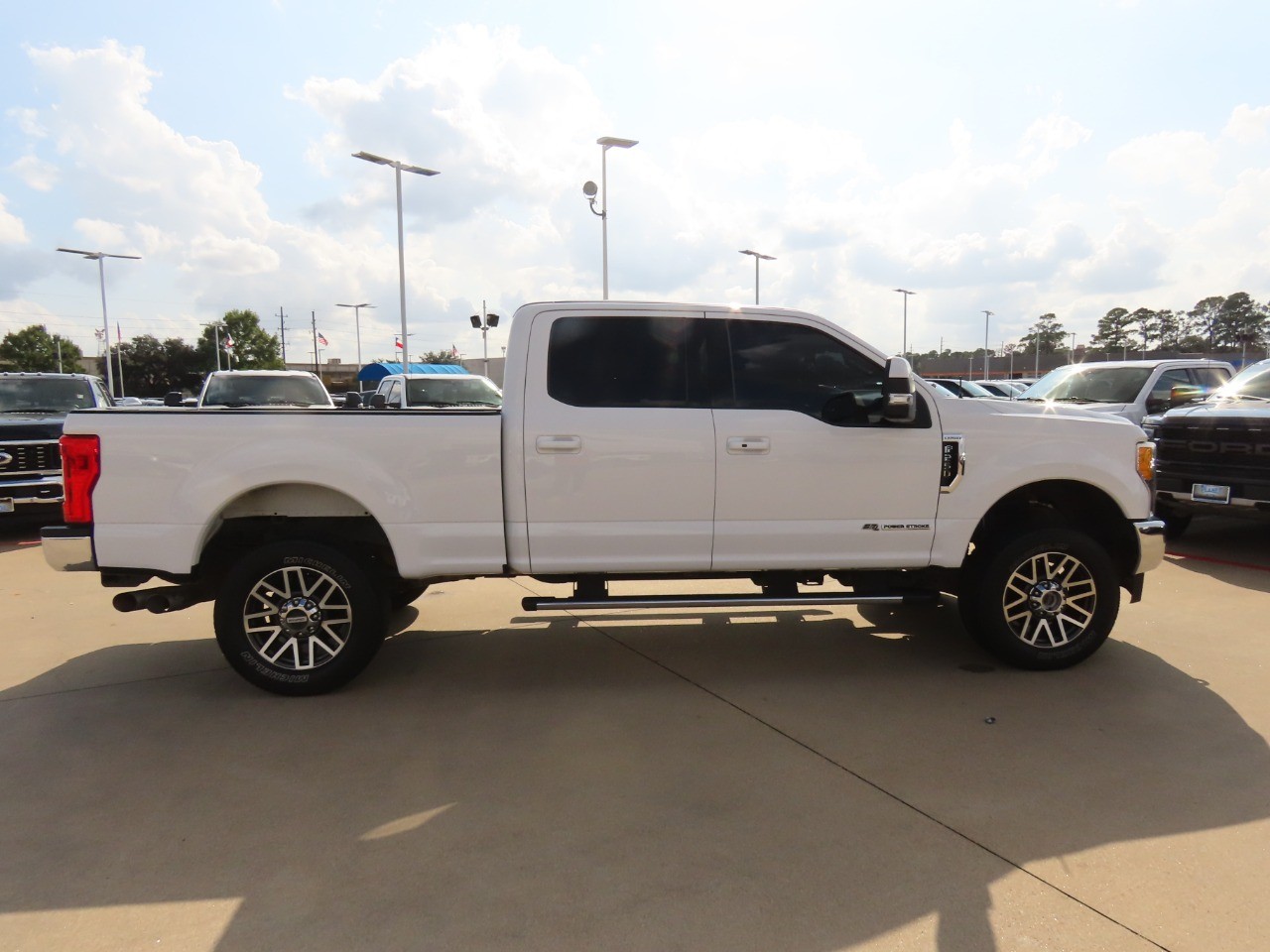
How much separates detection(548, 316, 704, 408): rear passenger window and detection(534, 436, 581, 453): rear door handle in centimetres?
21

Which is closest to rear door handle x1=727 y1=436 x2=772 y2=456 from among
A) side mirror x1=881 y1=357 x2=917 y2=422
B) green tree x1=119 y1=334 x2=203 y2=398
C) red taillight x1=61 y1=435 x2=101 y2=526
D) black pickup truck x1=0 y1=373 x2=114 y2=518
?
side mirror x1=881 y1=357 x2=917 y2=422

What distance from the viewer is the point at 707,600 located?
4703mm

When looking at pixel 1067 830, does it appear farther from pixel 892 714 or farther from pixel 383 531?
pixel 383 531

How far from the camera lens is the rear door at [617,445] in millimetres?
4562

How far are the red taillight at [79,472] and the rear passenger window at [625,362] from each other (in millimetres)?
2314

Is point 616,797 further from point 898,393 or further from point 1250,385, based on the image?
point 1250,385

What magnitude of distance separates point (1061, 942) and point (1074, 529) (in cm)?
292

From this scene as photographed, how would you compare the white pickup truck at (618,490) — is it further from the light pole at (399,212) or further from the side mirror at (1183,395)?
the light pole at (399,212)

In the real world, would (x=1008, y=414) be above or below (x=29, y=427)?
above

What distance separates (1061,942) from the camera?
8.46ft

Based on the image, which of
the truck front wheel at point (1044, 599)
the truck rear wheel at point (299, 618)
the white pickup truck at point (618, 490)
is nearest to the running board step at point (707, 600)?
the white pickup truck at point (618, 490)

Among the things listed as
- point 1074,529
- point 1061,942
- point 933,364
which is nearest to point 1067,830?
point 1061,942

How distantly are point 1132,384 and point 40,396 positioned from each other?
44.9 ft

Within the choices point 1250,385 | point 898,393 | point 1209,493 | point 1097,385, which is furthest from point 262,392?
point 1250,385
